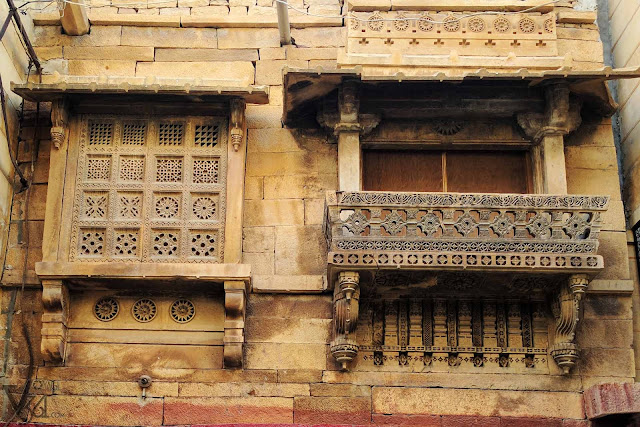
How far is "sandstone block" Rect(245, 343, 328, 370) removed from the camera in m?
10.4

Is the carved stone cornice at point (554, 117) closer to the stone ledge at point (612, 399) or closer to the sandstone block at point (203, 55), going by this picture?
the stone ledge at point (612, 399)

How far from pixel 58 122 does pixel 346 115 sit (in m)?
2.88

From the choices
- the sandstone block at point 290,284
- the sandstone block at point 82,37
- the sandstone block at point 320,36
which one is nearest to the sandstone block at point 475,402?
the sandstone block at point 290,284

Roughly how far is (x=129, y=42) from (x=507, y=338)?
5.08 m

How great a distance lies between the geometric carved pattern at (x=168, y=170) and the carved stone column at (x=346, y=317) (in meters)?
2.03

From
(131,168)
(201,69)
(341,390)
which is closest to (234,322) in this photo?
(341,390)

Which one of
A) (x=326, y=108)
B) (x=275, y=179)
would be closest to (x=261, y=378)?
(x=275, y=179)

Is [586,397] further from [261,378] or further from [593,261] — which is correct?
[261,378]

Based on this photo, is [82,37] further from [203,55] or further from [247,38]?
[247,38]

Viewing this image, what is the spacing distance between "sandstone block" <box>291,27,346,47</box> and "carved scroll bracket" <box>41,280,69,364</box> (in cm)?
369

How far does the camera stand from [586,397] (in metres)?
10.2

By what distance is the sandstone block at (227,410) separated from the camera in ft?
33.2

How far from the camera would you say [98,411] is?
1018cm

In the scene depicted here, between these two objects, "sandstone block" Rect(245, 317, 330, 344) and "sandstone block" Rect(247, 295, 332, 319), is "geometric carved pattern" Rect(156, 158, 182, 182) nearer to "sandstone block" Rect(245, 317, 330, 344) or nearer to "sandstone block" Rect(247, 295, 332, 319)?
"sandstone block" Rect(247, 295, 332, 319)
